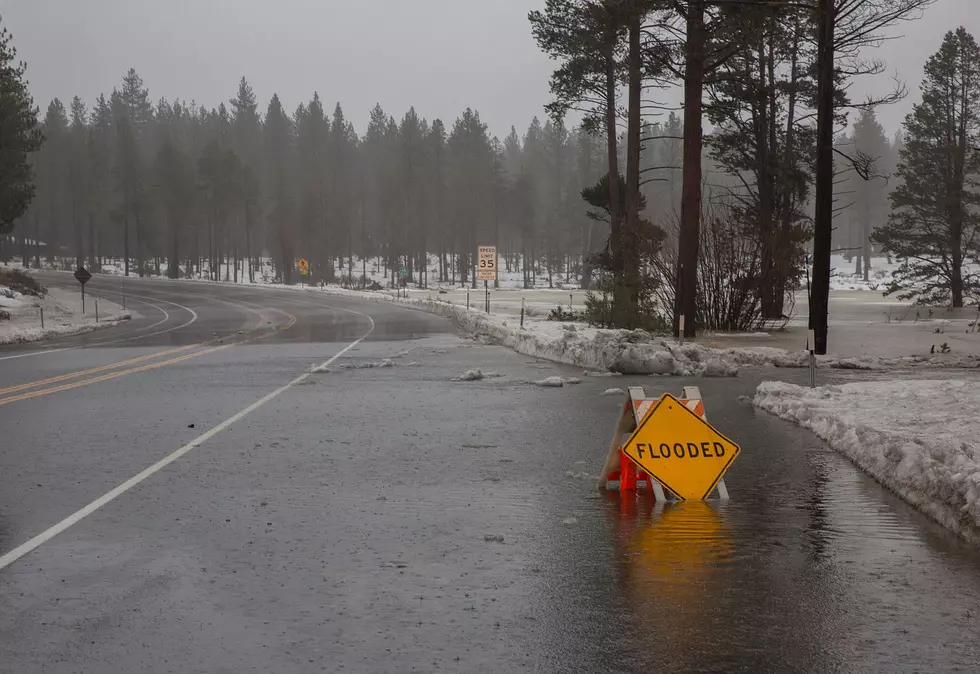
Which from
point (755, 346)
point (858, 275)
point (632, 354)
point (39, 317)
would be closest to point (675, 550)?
point (632, 354)

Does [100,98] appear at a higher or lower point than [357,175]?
higher

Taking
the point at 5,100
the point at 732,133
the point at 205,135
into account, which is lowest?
the point at 732,133

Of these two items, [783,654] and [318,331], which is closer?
[783,654]

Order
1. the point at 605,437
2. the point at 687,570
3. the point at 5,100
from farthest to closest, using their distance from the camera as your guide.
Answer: the point at 5,100, the point at 605,437, the point at 687,570

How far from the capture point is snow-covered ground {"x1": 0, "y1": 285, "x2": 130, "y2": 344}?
112 ft

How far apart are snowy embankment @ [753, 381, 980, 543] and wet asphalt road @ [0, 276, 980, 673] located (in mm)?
225

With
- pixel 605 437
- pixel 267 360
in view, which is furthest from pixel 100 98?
pixel 605 437

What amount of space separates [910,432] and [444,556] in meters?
6.20

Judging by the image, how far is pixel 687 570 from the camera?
6.07 metres

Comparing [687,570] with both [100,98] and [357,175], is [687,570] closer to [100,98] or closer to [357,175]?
[357,175]

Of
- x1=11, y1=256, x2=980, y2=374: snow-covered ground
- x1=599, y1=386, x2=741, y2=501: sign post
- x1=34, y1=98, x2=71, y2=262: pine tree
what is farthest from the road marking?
x1=34, y1=98, x2=71, y2=262: pine tree

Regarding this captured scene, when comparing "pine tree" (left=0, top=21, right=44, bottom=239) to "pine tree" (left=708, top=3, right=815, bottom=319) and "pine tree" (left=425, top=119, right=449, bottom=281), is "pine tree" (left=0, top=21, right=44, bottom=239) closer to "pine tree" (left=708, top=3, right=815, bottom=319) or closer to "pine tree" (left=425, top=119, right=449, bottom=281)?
"pine tree" (left=708, top=3, right=815, bottom=319)

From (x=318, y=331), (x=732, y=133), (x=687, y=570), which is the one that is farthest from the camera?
(x=732, y=133)

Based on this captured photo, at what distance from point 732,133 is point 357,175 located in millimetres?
126339
